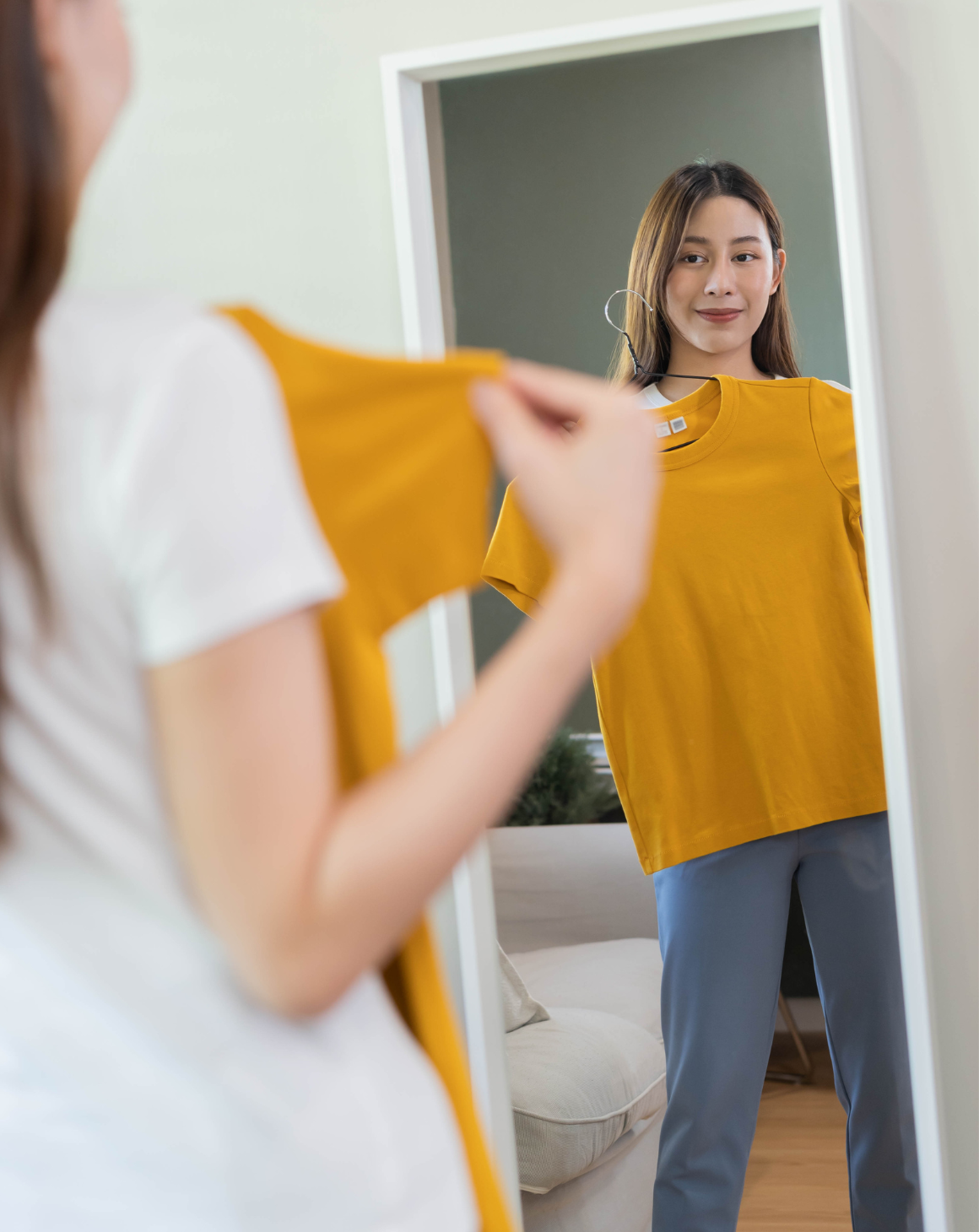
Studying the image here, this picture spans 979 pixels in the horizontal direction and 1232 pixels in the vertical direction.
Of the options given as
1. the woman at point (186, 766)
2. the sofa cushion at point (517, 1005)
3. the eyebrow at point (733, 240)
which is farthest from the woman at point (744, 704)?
the woman at point (186, 766)

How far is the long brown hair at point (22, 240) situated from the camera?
1.43 ft

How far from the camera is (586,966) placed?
47.3 inches

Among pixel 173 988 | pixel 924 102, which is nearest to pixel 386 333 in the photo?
pixel 924 102

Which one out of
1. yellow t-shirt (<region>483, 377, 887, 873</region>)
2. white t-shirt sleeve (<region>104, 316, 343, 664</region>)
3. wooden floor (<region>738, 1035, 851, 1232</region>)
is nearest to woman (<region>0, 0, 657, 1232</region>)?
white t-shirt sleeve (<region>104, 316, 343, 664</region>)

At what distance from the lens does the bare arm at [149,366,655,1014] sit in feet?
1.36

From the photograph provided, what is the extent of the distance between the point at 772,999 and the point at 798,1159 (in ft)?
0.56

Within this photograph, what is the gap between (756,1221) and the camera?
3.96 feet

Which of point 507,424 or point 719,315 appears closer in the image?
point 507,424

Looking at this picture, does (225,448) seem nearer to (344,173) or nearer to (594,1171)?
(344,173)

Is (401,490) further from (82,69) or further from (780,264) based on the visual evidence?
(780,264)

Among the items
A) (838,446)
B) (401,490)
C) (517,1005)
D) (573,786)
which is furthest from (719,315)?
(517,1005)

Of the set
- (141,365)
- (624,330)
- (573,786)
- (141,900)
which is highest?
(624,330)

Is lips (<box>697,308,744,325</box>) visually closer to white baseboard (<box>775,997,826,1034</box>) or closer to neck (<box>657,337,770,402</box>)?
neck (<box>657,337,770,402</box>)

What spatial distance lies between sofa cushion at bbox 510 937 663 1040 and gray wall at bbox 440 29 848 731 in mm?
Result: 238
